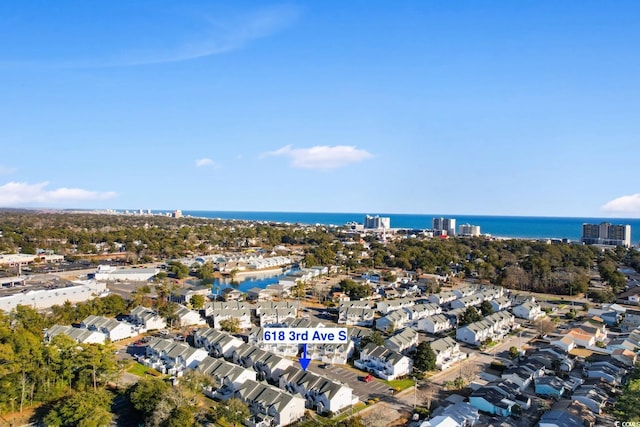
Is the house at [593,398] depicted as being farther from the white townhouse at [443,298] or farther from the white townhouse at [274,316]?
the white townhouse at [443,298]

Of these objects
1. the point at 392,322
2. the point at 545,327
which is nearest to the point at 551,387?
the point at 545,327

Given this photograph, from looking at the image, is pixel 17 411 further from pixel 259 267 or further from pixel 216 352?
pixel 259 267

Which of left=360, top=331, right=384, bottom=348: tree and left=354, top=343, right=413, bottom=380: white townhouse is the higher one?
left=360, top=331, right=384, bottom=348: tree

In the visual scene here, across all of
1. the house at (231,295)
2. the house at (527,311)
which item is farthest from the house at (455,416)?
the house at (231,295)

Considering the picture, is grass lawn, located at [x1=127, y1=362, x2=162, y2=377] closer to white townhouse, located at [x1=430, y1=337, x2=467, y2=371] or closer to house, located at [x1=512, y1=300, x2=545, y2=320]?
white townhouse, located at [x1=430, y1=337, x2=467, y2=371]

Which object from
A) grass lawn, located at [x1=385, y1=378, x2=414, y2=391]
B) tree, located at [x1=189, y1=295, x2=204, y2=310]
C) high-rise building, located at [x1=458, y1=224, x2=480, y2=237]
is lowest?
grass lawn, located at [x1=385, y1=378, x2=414, y2=391]

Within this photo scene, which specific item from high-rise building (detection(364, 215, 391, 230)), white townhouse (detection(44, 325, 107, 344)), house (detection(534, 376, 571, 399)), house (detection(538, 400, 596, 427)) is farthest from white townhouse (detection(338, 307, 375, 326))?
high-rise building (detection(364, 215, 391, 230))
